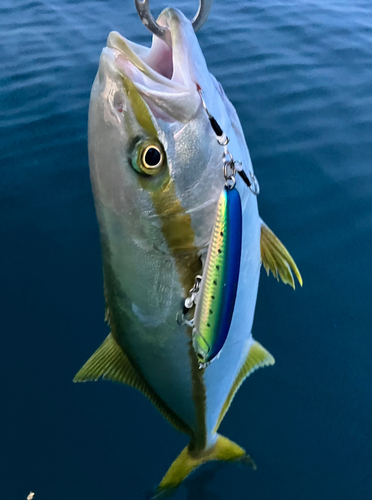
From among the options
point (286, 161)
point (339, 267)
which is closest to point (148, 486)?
point (339, 267)

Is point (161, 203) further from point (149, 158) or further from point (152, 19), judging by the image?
point (152, 19)

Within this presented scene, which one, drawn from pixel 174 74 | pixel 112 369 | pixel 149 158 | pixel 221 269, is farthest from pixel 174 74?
pixel 112 369

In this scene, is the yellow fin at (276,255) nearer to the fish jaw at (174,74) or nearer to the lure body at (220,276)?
the lure body at (220,276)

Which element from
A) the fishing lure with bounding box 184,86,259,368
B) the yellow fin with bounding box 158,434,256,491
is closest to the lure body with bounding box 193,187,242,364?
the fishing lure with bounding box 184,86,259,368

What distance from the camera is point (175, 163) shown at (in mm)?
1277

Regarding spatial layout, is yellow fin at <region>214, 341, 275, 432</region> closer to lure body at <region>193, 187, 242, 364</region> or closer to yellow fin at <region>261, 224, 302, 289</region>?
yellow fin at <region>261, 224, 302, 289</region>

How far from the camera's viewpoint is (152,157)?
4.18 ft

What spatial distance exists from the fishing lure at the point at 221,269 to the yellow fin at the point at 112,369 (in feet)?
1.84

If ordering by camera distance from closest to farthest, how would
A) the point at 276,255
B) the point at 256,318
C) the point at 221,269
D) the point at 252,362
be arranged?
the point at 221,269 → the point at 276,255 → the point at 252,362 → the point at 256,318

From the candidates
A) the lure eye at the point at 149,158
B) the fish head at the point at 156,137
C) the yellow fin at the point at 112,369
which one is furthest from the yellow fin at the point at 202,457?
the lure eye at the point at 149,158

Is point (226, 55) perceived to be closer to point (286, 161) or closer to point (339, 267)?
point (286, 161)

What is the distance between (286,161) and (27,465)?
3432 mm

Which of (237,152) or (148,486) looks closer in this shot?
(237,152)

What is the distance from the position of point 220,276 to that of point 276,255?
1.88ft
